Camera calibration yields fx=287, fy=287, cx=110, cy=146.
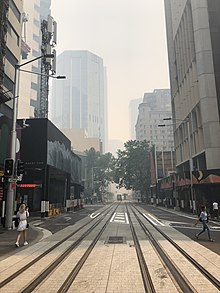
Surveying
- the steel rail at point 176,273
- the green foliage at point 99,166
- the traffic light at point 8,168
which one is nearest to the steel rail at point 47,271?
the steel rail at point 176,273

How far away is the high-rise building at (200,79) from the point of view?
3838 centimetres

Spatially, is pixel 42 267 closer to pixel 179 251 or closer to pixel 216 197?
pixel 179 251

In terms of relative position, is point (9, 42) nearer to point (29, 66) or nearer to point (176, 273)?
point (176, 273)

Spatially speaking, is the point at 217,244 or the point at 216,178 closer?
the point at 217,244

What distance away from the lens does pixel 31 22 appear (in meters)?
103

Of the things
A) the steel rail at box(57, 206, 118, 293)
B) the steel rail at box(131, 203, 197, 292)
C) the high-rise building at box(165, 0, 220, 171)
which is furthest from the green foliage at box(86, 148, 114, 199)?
the steel rail at box(131, 203, 197, 292)

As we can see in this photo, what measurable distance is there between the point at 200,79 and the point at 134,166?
165ft

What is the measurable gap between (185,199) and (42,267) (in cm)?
3629

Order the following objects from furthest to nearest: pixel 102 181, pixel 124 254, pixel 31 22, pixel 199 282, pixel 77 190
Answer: pixel 102 181, pixel 31 22, pixel 77 190, pixel 124 254, pixel 199 282

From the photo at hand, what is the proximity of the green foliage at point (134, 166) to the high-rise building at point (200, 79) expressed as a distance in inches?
1369

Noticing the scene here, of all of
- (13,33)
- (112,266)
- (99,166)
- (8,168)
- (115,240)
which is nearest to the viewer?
(112,266)

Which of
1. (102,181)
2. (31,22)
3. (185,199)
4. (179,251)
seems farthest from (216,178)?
(31,22)

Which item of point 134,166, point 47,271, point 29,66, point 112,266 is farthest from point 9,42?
point 29,66

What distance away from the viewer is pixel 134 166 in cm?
8800
